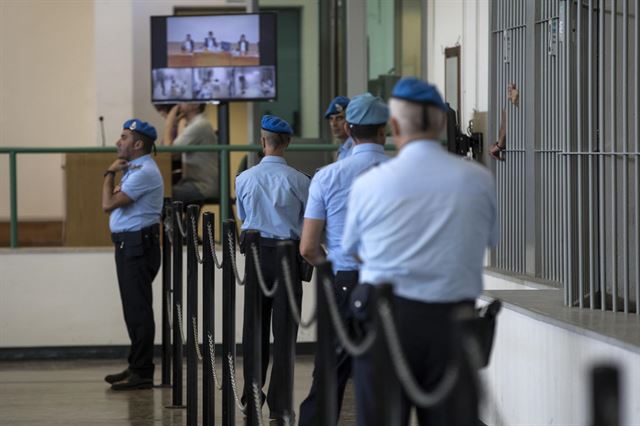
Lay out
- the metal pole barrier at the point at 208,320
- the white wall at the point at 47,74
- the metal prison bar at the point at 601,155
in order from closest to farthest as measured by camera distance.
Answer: the metal prison bar at the point at 601,155 → the metal pole barrier at the point at 208,320 → the white wall at the point at 47,74

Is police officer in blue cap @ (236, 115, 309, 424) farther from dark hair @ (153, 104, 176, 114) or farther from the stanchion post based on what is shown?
dark hair @ (153, 104, 176, 114)

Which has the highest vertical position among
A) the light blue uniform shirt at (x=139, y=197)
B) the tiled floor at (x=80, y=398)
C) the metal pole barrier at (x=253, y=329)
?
the light blue uniform shirt at (x=139, y=197)

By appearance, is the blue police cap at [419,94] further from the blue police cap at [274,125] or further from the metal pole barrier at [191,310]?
the metal pole barrier at [191,310]

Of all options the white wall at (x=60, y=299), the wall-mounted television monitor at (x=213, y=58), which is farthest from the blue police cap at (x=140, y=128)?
the wall-mounted television monitor at (x=213, y=58)

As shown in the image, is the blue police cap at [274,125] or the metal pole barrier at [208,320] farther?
the blue police cap at [274,125]

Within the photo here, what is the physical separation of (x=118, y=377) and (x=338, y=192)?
3.63 metres

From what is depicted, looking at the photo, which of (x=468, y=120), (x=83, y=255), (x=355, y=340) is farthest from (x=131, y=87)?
(x=355, y=340)

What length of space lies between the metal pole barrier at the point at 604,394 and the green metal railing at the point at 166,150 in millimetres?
7718

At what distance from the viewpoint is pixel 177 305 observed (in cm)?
874

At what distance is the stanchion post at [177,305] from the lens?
848 centimetres

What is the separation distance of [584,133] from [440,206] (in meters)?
2.55

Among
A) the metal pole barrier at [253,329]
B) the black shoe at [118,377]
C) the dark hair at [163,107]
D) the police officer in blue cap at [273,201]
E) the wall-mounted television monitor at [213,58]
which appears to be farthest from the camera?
the dark hair at [163,107]

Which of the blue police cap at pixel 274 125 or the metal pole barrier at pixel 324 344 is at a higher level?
the blue police cap at pixel 274 125

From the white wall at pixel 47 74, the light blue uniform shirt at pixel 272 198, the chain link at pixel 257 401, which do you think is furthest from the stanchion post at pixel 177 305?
the white wall at pixel 47 74
